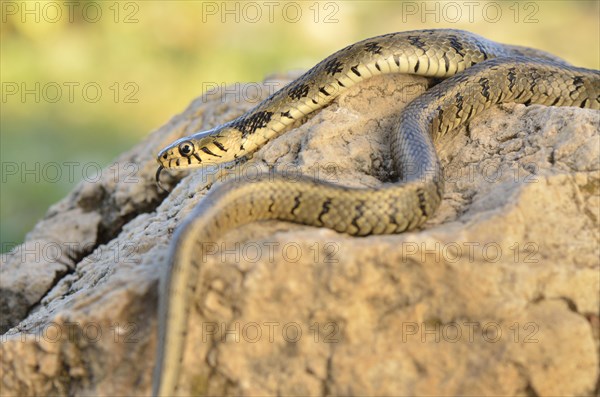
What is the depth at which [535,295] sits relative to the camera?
3312mm

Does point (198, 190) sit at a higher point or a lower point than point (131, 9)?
lower

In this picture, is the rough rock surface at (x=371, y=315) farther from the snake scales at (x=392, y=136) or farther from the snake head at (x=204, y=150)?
the snake head at (x=204, y=150)

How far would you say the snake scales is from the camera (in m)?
3.39

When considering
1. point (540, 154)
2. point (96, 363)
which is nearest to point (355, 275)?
point (96, 363)

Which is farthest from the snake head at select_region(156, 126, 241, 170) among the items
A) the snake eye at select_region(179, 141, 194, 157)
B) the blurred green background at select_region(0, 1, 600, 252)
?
the blurred green background at select_region(0, 1, 600, 252)

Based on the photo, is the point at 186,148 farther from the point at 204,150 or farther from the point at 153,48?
the point at 153,48

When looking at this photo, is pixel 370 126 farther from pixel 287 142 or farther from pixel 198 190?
pixel 198 190

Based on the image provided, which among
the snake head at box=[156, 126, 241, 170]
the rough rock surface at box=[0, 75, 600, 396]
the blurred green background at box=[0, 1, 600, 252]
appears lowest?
the rough rock surface at box=[0, 75, 600, 396]

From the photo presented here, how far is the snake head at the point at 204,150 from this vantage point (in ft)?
16.7

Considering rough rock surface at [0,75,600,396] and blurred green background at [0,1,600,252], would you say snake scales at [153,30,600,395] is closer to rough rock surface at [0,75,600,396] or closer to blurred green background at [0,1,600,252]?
rough rock surface at [0,75,600,396]

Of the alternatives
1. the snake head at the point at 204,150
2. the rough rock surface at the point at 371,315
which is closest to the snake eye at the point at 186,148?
the snake head at the point at 204,150

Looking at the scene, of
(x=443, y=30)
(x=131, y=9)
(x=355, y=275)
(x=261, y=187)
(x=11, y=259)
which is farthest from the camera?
(x=131, y=9)

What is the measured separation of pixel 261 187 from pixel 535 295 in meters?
1.45

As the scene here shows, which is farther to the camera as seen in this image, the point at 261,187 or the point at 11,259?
the point at 11,259
